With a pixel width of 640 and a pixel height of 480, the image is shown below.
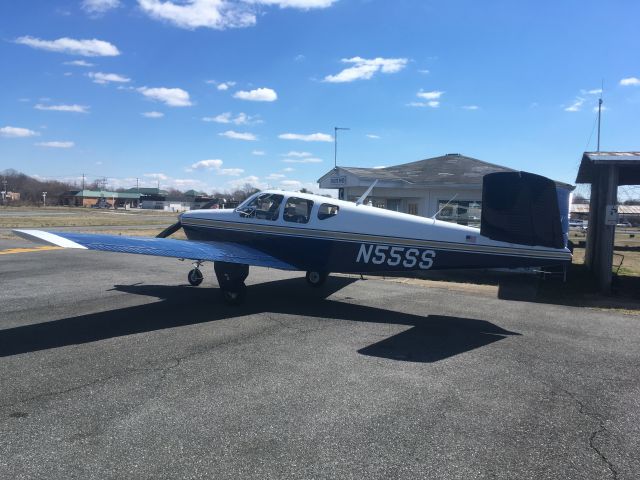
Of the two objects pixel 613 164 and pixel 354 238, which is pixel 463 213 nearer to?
pixel 613 164

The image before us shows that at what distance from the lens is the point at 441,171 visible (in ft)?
71.2

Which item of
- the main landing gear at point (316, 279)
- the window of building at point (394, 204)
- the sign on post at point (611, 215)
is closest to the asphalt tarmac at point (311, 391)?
the main landing gear at point (316, 279)

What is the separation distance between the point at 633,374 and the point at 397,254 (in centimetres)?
432

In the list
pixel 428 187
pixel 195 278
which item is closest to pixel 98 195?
pixel 428 187

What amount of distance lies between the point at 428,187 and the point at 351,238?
36.2 ft

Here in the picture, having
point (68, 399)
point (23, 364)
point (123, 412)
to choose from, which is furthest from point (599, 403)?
point (23, 364)

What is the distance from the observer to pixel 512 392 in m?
5.23

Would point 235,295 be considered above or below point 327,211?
below

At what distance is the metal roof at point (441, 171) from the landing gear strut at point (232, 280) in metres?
12.1

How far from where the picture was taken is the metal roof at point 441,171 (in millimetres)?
19375

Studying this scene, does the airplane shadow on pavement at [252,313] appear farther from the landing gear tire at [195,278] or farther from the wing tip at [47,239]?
the wing tip at [47,239]

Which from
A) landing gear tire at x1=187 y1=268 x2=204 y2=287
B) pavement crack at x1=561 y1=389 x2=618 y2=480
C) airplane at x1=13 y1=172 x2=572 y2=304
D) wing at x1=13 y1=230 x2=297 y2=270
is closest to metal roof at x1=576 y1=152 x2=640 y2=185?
airplane at x1=13 y1=172 x2=572 y2=304

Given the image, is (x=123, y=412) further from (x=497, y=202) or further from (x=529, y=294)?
(x=529, y=294)

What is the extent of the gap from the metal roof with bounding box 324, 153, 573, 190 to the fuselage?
10.2 m
